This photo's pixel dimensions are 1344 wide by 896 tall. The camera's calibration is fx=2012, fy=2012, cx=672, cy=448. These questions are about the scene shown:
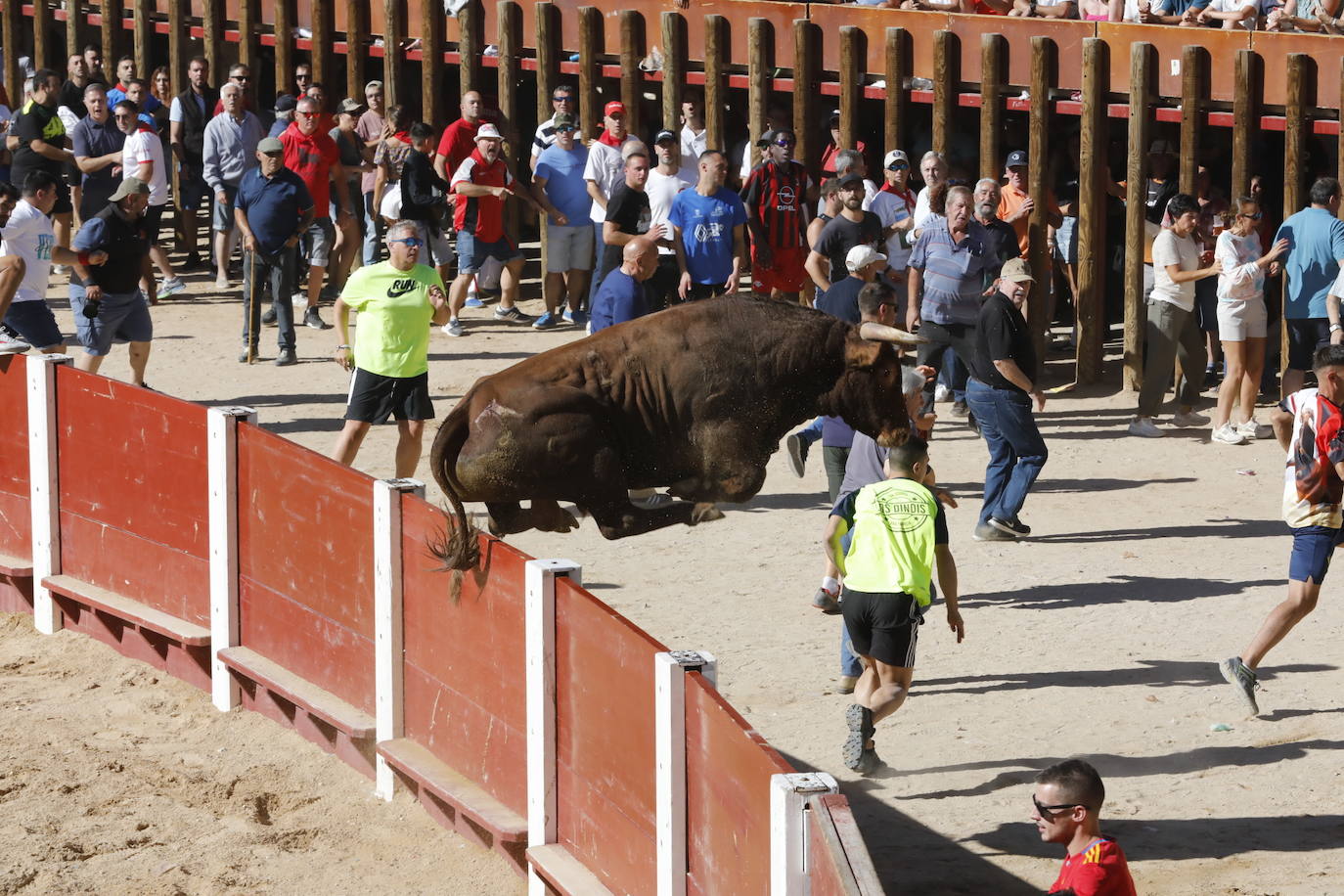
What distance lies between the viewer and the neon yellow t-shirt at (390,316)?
11859 mm

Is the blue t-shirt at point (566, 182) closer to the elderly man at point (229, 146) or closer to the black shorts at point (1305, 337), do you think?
the elderly man at point (229, 146)

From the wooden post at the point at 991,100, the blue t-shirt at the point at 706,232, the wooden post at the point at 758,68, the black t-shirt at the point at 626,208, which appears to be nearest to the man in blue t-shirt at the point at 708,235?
the blue t-shirt at the point at 706,232

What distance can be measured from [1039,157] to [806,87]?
2574 mm

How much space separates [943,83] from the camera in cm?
1673

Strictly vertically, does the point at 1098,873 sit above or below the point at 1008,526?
below

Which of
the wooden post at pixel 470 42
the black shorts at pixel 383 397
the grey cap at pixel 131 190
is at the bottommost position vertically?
the black shorts at pixel 383 397

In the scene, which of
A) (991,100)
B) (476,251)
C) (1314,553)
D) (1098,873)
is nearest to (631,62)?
(476,251)

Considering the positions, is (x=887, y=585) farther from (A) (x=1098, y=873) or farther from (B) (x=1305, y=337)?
(B) (x=1305, y=337)

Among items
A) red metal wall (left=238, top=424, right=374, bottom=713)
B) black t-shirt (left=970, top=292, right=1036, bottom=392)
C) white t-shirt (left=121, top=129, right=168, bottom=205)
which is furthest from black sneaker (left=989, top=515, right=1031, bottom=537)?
white t-shirt (left=121, top=129, right=168, bottom=205)

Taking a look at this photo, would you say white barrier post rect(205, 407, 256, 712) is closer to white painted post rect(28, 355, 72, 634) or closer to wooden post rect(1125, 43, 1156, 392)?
white painted post rect(28, 355, 72, 634)

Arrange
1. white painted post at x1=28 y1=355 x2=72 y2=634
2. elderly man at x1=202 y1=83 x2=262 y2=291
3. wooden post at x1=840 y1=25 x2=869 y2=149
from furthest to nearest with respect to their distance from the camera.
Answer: elderly man at x1=202 y1=83 x2=262 y2=291, wooden post at x1=840 y1=25 x2=869 y2=149, white painted post at x1=28 y1=355 x2=72 y2=634

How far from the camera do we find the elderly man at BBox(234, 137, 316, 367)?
16.7 m

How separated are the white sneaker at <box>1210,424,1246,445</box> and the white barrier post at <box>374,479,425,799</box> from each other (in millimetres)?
7947

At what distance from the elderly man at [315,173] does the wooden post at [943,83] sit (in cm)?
555
